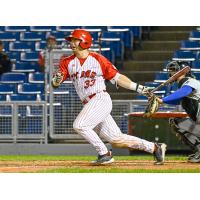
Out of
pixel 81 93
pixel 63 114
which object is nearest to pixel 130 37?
pixel 63 114

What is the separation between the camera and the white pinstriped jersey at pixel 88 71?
1484cm

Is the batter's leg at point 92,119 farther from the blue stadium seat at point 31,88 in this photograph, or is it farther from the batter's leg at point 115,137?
the blue stadium seat at point 31,88

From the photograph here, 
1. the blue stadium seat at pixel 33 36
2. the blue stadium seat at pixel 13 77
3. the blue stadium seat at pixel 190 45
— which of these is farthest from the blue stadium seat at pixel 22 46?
the blue stadium seat at pixel 190 45

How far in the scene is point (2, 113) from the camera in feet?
71.0

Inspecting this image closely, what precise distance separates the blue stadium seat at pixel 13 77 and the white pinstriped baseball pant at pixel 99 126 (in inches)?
407

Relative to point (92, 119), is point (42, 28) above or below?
above

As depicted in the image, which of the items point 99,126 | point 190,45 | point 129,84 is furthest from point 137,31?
point 129,84

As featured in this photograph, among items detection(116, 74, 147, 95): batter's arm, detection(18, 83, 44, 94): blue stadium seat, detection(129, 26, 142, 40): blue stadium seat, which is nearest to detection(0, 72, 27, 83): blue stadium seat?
detection(18, 83, 44, 94): blue stadium seat

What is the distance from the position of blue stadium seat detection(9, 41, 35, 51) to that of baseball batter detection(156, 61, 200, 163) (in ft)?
36.8

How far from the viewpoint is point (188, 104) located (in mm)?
15898

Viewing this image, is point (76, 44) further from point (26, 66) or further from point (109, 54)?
point (26, 66)

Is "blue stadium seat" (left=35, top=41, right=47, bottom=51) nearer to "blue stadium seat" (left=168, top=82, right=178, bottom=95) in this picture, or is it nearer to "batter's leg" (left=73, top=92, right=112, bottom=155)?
"blue stadium seat" (left=168, top=82, right=178, bottom=95)

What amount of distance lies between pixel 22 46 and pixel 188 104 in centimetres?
1170

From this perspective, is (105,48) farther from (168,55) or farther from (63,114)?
(63,114)
